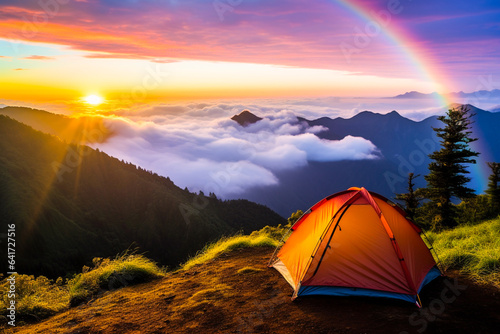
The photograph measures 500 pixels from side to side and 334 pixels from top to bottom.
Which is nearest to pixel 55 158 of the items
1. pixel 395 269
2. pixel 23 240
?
pixel 23 240

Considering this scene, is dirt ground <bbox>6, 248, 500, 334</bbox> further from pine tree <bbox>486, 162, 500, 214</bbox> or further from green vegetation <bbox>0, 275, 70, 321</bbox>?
pine tree <bbox>486, 162, 500, 214</bbox>

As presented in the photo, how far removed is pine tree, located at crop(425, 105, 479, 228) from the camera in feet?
67.3

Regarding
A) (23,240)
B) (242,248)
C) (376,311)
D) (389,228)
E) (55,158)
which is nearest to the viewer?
(376,311)

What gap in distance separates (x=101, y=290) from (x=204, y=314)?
4469 mm

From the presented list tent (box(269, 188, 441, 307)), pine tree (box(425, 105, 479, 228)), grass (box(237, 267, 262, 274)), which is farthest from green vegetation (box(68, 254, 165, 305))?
pine tree (box(425, 105, 479, 228))

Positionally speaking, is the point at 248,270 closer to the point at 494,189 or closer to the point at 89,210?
the point at 494,189

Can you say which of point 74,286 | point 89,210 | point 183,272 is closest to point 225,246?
point 183,272

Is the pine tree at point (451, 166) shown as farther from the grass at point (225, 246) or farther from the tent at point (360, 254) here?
the tent at point (360, 254)

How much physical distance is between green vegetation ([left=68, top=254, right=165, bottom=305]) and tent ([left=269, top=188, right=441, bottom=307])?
194 inches

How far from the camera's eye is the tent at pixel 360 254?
7840 millimetres

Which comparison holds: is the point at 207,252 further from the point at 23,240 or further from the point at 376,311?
the point at 23,240

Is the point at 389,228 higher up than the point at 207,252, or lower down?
higher up

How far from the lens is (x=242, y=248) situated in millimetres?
13273

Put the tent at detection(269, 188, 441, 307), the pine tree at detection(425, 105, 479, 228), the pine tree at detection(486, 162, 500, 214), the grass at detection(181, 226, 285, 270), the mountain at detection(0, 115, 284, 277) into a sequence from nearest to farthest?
the tent at detection(269, 188, 441, 307) < the grass at detection(181, 226, 285, 270) < the pine tree at detection(486, 162, 500, 214) < the pine tree at detection(425, 105, 479, 228) < the mountain at detection(0, 115, 284, 277)
